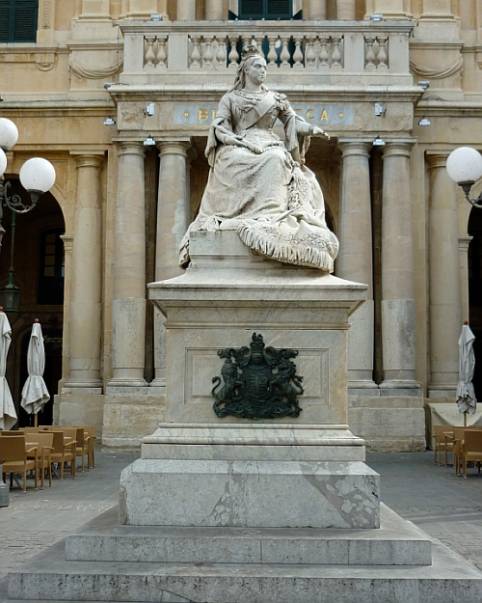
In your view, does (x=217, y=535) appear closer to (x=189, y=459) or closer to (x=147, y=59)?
(x=189, y=459)

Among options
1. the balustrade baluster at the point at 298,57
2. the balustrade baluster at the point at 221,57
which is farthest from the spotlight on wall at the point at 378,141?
the balustrade baluster at the point at 221,57

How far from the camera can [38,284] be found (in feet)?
105

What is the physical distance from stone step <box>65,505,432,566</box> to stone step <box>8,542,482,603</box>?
200 mm

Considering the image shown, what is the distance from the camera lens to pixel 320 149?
23.6 metres

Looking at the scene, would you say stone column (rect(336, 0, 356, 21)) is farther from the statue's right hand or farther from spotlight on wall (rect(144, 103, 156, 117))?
the statue's right hand

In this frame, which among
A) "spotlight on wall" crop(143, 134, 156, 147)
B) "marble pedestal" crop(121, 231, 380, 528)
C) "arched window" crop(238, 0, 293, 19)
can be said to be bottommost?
"marble pedestal" crop(121, 231, 380, 528)

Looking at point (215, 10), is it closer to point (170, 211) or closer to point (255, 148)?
point (170, 211)

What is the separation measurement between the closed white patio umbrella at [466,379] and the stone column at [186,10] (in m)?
11.2

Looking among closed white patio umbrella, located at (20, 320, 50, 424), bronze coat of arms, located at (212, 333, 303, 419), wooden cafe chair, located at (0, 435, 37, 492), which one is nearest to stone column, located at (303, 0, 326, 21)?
closed white patio umbrella, located at (20, 320, 50, 424)

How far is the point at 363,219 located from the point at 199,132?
429cm

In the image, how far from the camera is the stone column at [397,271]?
71.7 ft

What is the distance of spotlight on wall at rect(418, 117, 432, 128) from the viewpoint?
23.1 m

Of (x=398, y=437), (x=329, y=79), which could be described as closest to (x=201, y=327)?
(x=398, y=437)

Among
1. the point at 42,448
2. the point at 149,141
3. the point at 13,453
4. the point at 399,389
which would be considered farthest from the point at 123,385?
the point at 13,453
